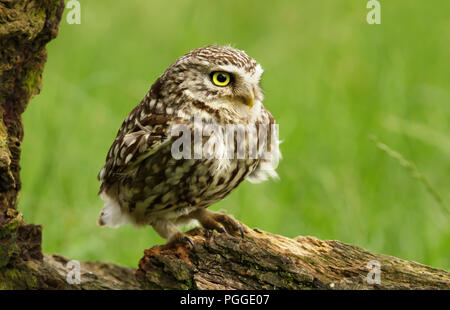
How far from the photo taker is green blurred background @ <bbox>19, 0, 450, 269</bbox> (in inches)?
218

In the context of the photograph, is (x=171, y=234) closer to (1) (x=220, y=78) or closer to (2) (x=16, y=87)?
(1) (x=220, y=78)

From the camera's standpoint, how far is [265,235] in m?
3.87

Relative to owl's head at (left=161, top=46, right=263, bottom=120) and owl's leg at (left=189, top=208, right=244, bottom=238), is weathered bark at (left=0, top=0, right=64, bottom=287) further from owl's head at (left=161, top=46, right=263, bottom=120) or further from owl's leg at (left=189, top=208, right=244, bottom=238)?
owl's leg at (left=189, top=208, right=244, bottom=238)

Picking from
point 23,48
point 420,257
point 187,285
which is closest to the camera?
point 187,285

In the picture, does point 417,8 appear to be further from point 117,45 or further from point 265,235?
point 265,235

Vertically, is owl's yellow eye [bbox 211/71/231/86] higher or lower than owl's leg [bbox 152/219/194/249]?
higher

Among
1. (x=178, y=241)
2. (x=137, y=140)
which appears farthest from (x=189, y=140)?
(x=178, y=241)

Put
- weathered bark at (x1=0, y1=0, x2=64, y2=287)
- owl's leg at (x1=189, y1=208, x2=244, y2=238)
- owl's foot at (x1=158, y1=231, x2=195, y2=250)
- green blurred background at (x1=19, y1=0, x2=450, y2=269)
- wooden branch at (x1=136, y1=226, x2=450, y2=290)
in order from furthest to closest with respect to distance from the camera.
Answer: green blurred background at (x1=19, y1=0, x2=450, y2=269) → owl's leg at (x1=189, y1=208, x2=244, y2=238) → owl's foot at (x1=158, y1=231, x2=195, y2=250) → weathered bark at (x1=0, y1=0, x2=64, y2=287) → wooden branch at (x1=136, y1=226, x2=450, y2=290)

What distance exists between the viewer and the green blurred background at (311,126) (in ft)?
18.1

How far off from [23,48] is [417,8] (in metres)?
5.44

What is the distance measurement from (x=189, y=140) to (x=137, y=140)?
325mm

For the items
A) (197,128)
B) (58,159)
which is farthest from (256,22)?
(197,128)

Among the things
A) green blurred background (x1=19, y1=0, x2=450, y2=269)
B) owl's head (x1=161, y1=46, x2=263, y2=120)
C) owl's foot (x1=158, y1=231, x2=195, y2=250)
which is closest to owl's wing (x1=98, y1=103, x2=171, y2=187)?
owl's head (x1=161, y1=46, x2=263, y2=120)

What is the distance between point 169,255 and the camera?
369 centimetres
